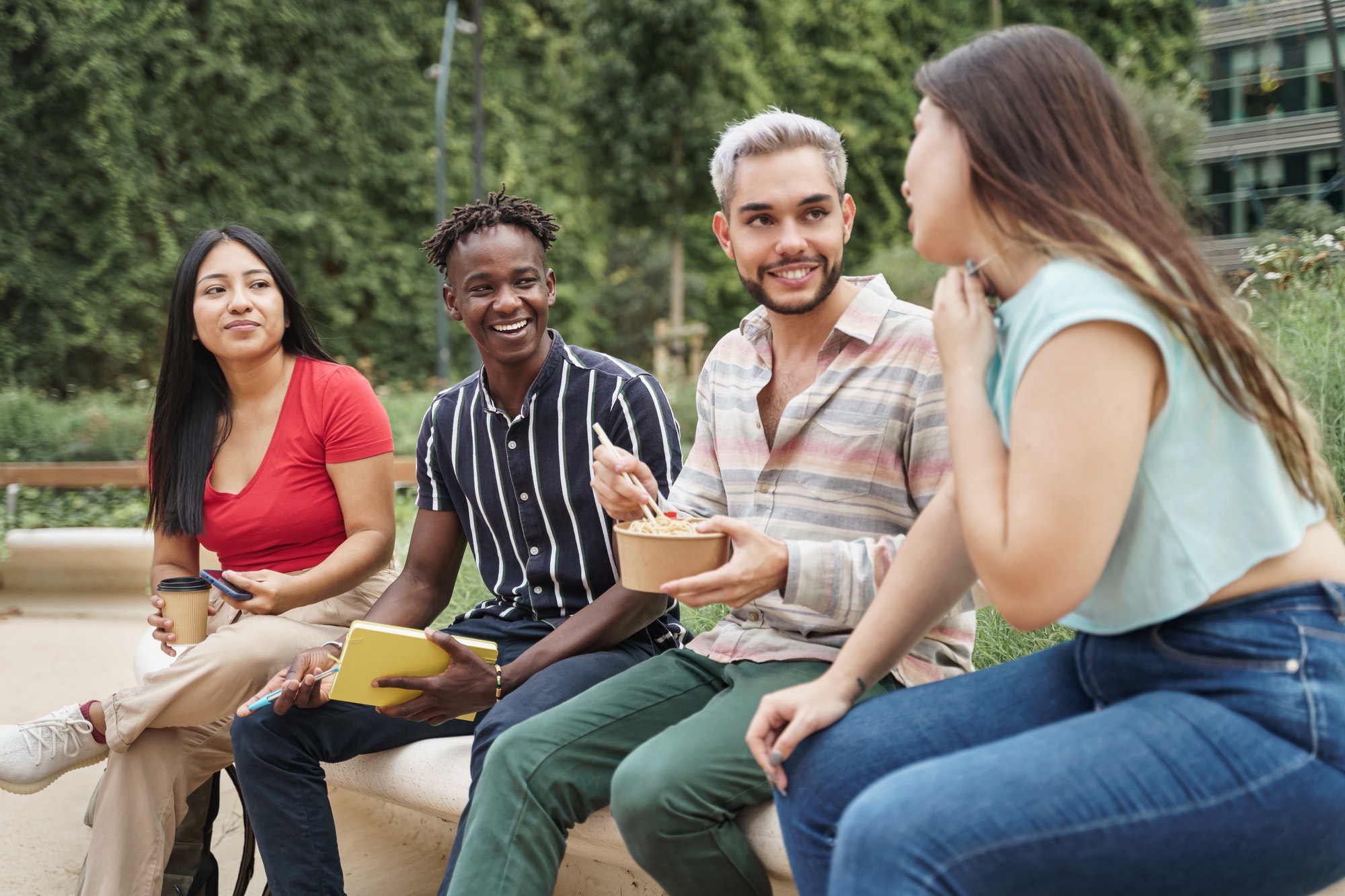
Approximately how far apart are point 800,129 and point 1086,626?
1.25 m

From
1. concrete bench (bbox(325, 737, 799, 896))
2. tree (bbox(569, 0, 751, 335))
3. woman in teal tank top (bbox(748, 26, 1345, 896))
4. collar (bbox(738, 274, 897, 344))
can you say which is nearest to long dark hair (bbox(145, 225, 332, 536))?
concrete bench (bbox(325, 737, 799, 896))

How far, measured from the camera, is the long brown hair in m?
1.52

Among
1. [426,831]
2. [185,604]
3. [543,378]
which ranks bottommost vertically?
[426,831]

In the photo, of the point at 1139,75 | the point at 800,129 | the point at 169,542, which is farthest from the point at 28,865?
the point at 1139,75

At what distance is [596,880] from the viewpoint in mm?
2951

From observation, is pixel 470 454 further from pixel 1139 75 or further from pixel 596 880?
pixel 1139 75

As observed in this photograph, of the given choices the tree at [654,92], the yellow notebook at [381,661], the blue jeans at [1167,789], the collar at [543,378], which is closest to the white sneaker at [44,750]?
the yellow notebook at [381,661]

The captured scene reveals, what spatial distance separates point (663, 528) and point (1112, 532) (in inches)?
33.6

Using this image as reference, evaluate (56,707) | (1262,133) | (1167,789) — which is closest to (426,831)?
(1167,789)

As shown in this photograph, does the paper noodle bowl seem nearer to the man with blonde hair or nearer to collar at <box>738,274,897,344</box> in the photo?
the man with blonde hair

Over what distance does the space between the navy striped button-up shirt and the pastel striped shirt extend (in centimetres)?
52

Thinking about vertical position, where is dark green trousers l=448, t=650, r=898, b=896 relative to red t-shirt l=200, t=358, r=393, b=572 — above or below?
below

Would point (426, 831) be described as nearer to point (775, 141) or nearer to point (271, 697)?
point (271, 697)

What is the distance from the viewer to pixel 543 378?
295cm
